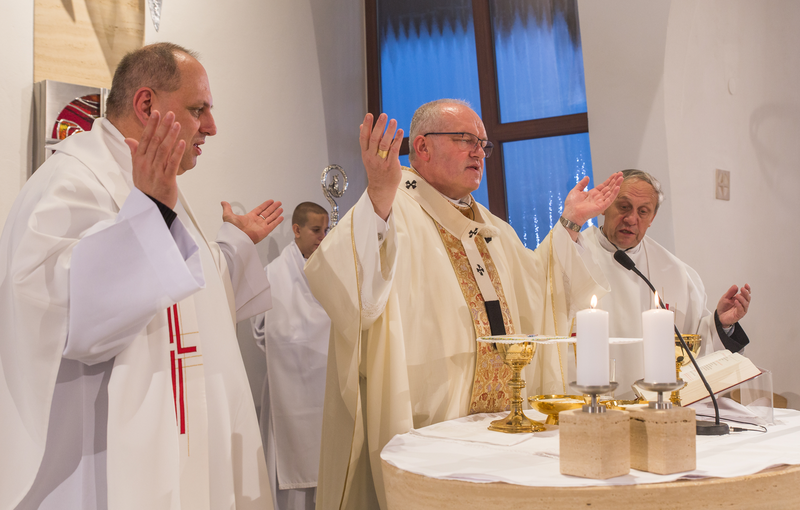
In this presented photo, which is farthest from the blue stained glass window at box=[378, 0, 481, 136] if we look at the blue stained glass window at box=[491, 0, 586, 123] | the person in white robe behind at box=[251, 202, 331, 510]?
the person in white robe behind at box=[251, 202, 331, 510]

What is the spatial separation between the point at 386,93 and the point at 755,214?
3.28 m

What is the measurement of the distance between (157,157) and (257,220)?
1231 mm

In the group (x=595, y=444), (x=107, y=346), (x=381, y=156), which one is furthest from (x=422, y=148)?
(x=595, y=444)

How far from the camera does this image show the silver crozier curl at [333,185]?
197 inches

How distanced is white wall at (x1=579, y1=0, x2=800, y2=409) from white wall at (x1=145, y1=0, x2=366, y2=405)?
2.03 m

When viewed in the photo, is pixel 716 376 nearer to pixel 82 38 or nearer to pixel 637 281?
pixel 637 281

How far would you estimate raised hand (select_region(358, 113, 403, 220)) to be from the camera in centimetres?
238

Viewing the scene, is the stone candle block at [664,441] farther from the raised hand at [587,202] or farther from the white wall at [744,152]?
the white wall at [744,152]

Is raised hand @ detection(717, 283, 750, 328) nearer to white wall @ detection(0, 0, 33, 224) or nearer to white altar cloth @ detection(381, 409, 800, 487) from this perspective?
white altar cloth @ detection(381, 409, 800, 487)

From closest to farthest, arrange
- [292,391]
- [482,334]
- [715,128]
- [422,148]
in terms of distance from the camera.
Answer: [482,334] → [422,148] → [292,391] → [715,128]

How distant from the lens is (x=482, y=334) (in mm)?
2920

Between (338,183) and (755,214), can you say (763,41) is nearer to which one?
(755,214)

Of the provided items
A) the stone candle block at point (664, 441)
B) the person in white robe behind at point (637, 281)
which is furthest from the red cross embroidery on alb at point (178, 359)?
the person in white robe behind at point (637, 281)

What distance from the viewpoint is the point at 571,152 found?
591 centimetres
